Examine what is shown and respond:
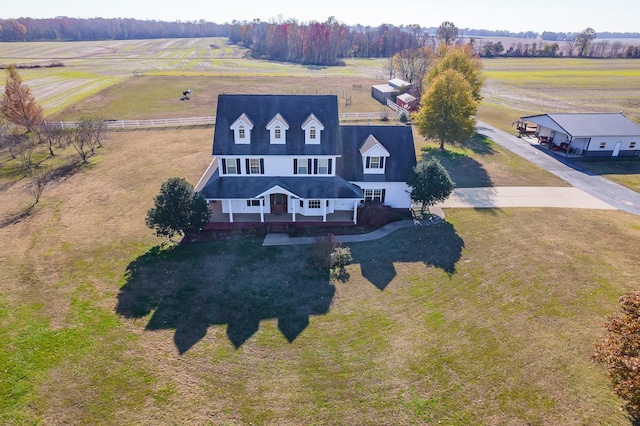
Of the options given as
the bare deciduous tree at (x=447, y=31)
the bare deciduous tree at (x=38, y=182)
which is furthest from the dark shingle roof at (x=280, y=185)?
the bare deciduous tree at (x=447, y=31)

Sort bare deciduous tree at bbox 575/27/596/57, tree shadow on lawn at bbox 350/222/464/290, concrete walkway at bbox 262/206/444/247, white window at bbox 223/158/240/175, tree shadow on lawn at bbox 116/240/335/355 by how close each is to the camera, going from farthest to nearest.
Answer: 1. bare deciduous tree at bbox 575/27/596/57
2. white window at bbox 223/158/240/175
3. concrete walkway at bbox 262/206/444/247
4. tree shadow on lawn at bbox 350/222/464/290
5. tree shadow on lawn at bbox 116/240/335/355

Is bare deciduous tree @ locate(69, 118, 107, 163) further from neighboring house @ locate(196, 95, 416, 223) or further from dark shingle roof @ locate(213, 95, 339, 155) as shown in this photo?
dark shingle roof @ locate(213, 95, 339, 155)

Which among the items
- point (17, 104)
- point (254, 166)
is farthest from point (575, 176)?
point (17, 104)

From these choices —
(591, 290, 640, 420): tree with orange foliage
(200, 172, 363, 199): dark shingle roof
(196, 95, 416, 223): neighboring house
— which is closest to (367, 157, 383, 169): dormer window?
(196, 95, 416, 223): neighboring house

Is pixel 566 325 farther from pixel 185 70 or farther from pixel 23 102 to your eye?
pixel 185 70

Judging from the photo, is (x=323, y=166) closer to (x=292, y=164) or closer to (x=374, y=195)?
(x=292, y=164)

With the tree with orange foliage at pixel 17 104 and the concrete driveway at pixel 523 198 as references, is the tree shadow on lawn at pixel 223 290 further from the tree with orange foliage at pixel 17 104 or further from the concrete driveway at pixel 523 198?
the tree with orange foliage at pixel 17 104

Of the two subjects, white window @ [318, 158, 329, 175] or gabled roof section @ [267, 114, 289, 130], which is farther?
white window @ [318, 158, 329, 175]
